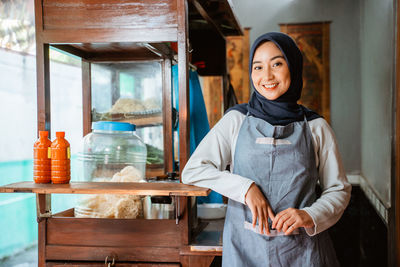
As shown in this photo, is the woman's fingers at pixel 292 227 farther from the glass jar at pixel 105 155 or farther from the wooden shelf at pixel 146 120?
the wooden shelf at pixel 146 120

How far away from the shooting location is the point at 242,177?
1359mm

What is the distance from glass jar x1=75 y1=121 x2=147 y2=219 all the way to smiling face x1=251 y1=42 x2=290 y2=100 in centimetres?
81

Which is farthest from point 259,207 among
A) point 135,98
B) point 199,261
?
point 135,98

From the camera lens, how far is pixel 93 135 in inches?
79.3

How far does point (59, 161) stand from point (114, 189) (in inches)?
14.9

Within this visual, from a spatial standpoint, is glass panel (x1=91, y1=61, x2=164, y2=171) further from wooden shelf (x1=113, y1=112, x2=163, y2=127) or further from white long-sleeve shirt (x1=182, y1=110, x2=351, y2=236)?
white long-sleeve shirt (x1=182, y1=110, x2=351, y2=236)

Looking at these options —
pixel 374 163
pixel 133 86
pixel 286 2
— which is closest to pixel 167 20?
pixel 133 86

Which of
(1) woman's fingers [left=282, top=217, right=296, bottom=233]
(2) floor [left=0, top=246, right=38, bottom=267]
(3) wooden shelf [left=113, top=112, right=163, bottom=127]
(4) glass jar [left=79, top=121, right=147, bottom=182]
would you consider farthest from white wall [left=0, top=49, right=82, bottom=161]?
(1) woman's fingers [left=282, top=217, right=296, bottom=233]

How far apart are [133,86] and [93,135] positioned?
0.44 meters

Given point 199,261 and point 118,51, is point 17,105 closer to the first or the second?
point 118,51

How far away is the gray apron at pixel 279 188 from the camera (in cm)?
137

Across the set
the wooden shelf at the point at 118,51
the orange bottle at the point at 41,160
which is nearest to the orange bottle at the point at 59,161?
the orange bottle at the point at 41,160

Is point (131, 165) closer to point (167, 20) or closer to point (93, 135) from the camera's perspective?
point (93, 135)

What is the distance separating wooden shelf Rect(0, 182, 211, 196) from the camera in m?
1.46
